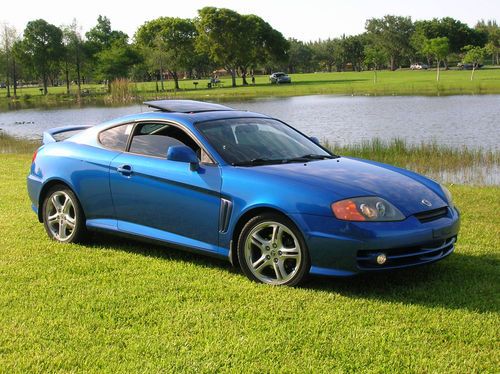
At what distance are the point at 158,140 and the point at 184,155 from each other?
702 millimetres

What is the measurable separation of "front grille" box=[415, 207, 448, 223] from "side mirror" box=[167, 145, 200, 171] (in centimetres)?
195

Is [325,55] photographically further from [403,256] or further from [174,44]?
[403,256]

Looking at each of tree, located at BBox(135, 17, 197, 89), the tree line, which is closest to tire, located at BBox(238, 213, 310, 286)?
the tree line

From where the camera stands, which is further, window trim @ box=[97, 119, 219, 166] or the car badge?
window trim @ box=[97, 119, 219, 166]

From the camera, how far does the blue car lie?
490cm

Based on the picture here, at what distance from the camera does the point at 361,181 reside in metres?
5.25

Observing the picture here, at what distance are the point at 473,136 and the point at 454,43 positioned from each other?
108m

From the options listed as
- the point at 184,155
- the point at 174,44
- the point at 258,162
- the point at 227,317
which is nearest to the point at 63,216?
the point at 184,155

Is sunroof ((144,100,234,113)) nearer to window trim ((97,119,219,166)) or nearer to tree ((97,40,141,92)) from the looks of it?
window trim ((97,119,219,166))

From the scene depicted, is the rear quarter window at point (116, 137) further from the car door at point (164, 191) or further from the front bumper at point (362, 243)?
the front bumper at point (362, 243)

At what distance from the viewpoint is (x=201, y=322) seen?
4.46 m

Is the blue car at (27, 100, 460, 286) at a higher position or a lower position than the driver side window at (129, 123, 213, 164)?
lower

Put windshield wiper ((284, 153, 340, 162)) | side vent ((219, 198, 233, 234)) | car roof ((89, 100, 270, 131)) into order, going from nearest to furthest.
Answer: side vent ((219, 198, 233, 234))
windshield wiper ((284, 153, 340, 162))
car roof ((89, 100, 270, 131))

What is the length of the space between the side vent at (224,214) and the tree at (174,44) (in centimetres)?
8378
